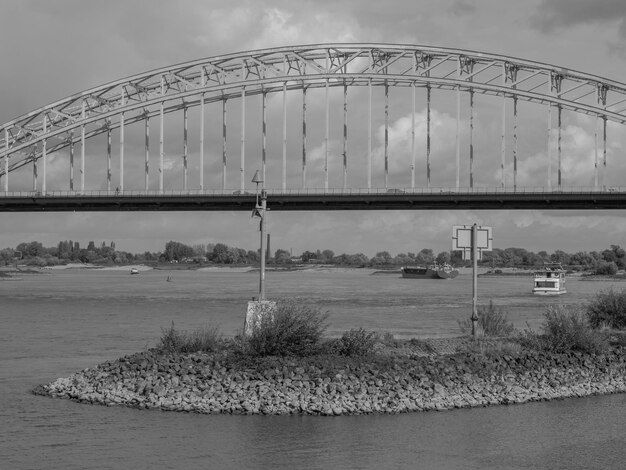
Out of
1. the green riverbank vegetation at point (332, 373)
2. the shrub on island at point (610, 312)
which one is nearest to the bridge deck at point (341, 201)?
the shrub on island at point (610, 312)

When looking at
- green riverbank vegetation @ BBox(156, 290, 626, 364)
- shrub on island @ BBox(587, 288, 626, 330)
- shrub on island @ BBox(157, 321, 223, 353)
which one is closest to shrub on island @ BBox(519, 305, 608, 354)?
green riverbank vegetation @ BBox(156, 290, 626, 364)

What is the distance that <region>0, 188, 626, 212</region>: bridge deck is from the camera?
2309 inches

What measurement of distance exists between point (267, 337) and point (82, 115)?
49917 mm

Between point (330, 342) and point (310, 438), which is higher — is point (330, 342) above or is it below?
above

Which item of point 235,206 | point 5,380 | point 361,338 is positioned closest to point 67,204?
point 235,206

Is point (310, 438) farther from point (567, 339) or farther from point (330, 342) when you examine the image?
point (567, 339)

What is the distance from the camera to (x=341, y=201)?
59.7m

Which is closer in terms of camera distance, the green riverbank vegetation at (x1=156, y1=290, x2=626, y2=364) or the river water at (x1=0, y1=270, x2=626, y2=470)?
the river water at (x1=0, y1=270, x2=626, y2=470)

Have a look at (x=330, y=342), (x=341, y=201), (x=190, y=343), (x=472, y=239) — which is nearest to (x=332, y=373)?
(x=330, y=342)

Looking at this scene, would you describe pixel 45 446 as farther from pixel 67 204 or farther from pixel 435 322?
pixel 67 204

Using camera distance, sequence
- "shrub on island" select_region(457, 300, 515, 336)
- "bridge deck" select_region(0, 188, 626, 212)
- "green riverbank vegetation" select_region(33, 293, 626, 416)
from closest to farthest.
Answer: "green riverbank vegetation" select_region(33, 293, 626, 416) → "shrub on island" select_region(457, 300, 515, 336) → "bridge deck" select_region(0, 188, 626, 212)

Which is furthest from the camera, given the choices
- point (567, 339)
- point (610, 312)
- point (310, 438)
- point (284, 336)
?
point (610, 312)

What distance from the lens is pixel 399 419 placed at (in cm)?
1644

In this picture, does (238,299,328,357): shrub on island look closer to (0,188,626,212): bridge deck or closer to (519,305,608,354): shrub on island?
(519,305,608,354): shrub on island
